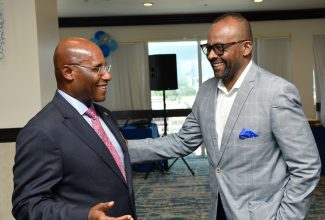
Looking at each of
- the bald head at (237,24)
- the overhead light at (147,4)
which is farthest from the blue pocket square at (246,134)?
the overhead light at (147,4)

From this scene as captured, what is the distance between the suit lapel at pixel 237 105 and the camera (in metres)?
1.61

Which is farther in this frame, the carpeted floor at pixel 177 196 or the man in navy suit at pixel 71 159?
the carpeted floor at pixel 177 196

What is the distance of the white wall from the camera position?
8227 millimetres

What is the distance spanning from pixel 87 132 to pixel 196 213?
10.4 feet

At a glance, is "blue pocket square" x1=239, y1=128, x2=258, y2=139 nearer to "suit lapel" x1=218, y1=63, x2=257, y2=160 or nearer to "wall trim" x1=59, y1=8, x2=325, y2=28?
"suit lapel" x1=218, y1=63, x2=257, y2=160

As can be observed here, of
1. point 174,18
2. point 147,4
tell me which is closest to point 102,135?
point 147,4

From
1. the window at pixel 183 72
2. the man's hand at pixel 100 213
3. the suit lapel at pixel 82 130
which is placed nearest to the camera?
the man's hand at pixel 100 213

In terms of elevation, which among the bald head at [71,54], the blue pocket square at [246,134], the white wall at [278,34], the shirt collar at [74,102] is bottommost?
the blue pocket square at [246,134]

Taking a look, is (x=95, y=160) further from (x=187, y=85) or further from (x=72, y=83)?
(x=187, y=85)

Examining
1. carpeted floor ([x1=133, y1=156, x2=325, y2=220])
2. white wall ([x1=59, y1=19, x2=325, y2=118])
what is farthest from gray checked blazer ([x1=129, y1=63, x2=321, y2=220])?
white wall ([x1=59, y1=19, x2=325, y2=118])

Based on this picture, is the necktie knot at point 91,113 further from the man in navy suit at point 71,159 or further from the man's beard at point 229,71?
the man's beard at point 229,71

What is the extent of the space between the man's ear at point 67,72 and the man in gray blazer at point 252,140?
0.65m

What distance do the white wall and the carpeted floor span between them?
3.17 meters

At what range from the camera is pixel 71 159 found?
1278mm
